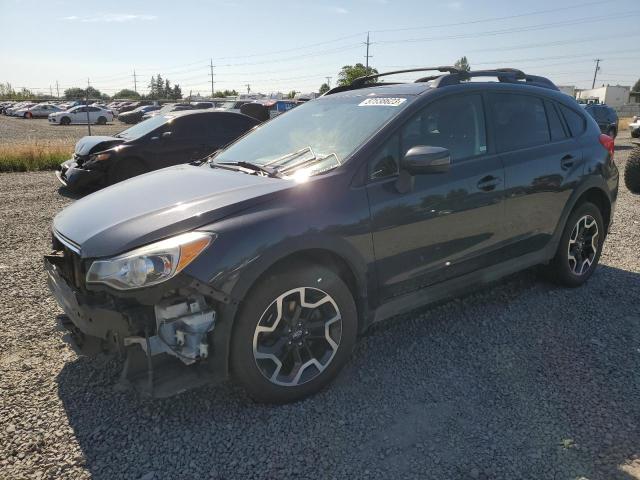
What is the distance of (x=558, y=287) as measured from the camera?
15.1 ft

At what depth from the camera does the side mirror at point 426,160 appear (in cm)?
298

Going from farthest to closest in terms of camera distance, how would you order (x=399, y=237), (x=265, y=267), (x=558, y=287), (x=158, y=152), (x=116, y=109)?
(x=116, y=109), (x=158, y=152), (x=558, y=287), (x=399, y=237), (x=265, y=267)

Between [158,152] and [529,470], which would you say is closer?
[529,470]

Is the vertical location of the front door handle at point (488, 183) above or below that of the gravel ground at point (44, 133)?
above

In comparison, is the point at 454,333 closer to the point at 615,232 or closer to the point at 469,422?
the point at 469,422

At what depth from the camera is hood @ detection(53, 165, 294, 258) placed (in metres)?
2.57

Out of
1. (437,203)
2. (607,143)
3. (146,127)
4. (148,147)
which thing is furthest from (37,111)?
(437,203)

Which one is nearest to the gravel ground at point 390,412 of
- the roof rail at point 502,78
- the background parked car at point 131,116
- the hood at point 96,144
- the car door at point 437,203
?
the car door at point 437,203

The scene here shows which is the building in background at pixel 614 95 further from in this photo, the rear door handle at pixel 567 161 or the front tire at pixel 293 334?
the front tire at pixel 293 334

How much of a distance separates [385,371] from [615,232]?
4783mm

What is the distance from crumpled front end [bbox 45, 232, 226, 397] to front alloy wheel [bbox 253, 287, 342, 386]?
29 centimetres

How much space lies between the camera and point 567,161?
167 inches

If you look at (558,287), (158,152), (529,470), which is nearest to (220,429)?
(529,470)

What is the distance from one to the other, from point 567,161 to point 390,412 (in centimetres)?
271
